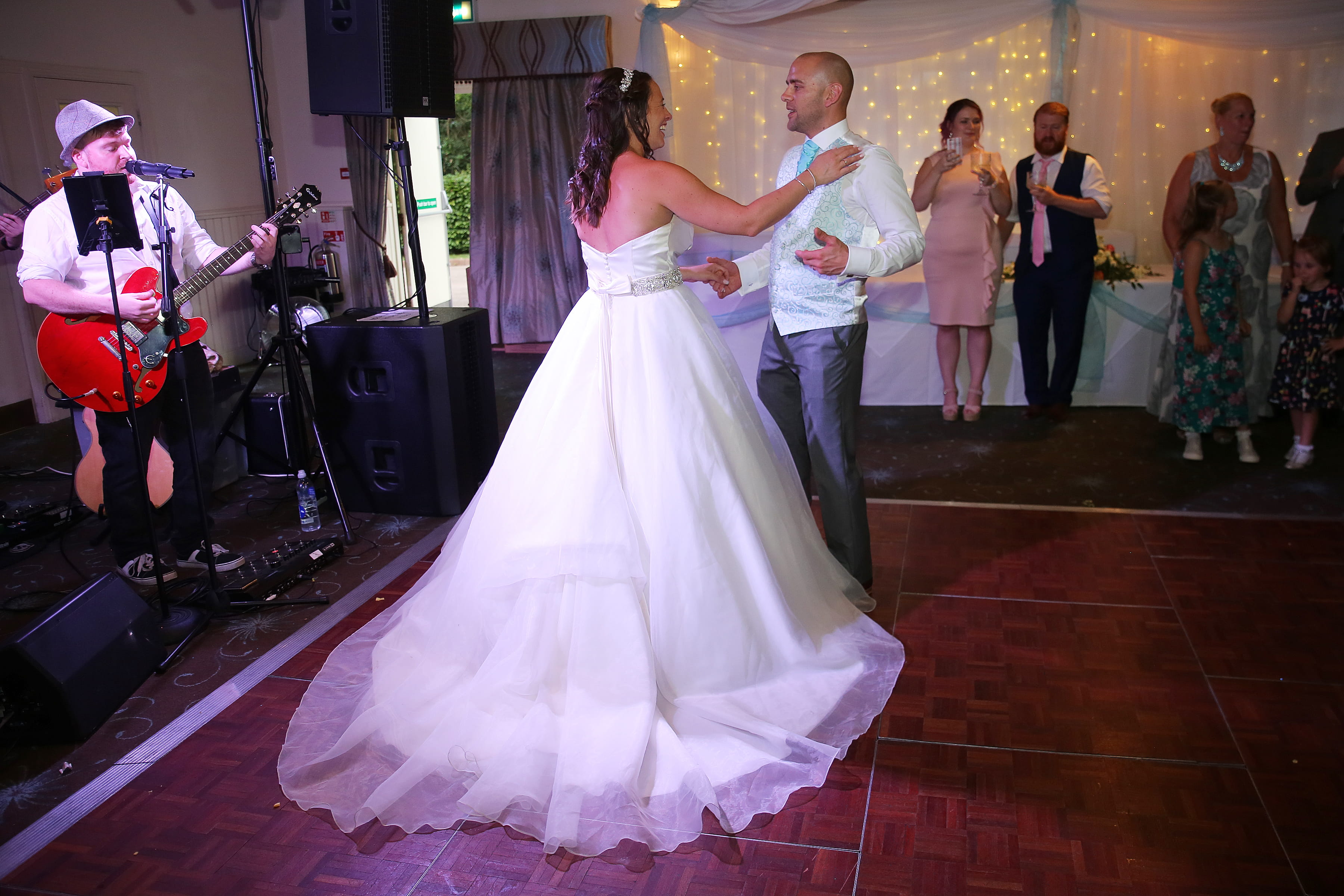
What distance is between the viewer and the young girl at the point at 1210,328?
14.7 ft

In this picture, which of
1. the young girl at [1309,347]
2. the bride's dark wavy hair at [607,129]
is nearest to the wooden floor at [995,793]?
the young girl at [1309,347]

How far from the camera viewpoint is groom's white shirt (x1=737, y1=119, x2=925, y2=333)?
9.46ft

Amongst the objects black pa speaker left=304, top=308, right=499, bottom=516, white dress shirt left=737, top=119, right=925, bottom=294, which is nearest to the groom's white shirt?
white dress shirt left=737, top=119, right=925, bottom=294

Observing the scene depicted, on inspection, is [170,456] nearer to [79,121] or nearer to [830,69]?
[79,121]

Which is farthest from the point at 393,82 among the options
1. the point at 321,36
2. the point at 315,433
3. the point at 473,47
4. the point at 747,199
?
the point at 473,47

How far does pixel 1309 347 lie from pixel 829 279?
8.93ft

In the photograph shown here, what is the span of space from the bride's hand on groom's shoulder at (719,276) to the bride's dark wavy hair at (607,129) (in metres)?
0.53

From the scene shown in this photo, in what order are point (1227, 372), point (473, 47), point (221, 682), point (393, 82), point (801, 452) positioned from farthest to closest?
point (473, 47) < point (1227, 372) < point (393, 82) < point (801, 452) < point (221, 682)

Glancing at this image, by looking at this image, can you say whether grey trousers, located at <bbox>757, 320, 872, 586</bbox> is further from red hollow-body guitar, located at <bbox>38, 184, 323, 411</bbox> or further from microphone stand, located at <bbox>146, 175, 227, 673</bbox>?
red hollow-body guitar, located at <bbox>38, 184, 323, 411</bbox>

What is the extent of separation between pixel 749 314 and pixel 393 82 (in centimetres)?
243

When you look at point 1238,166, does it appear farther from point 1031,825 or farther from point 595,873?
point 595,873

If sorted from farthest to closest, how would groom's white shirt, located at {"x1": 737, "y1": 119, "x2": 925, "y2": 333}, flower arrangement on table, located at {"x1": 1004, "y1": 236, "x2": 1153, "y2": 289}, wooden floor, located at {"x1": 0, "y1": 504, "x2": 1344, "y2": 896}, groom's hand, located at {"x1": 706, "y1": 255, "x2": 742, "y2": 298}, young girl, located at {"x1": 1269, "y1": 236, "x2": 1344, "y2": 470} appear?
flower arrangement on table, located at {"x1": 1004, "y1": 236, "x2": 1153, "y2": 289} → young girl, located at {"x1": 1269, "y1": 236, "x2": 1344, "y2": 470} → groom's hand, located at {"x1": 706, "y1": 255, "x2": 742, "y2": 298} → groom's white shirt, located at {"x1": 737, "y1": 119, "x2": 925, "y2": 333} → wooden floor, located at {"x1": 0, "y1": 504, "x2": 1344, "y2": 896}

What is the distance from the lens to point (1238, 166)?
15.4ft

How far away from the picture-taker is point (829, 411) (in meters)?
3.11
